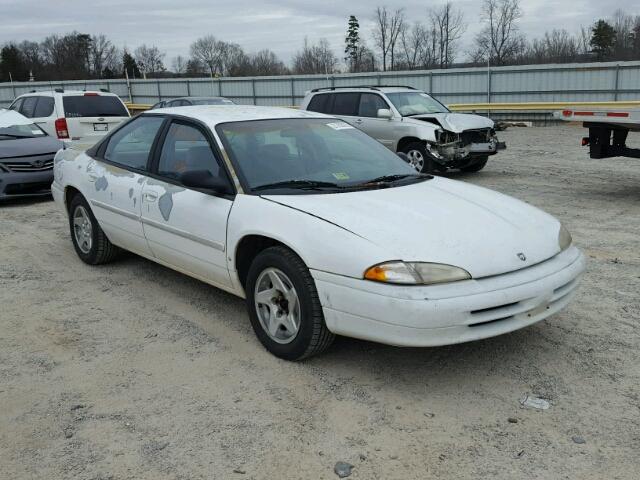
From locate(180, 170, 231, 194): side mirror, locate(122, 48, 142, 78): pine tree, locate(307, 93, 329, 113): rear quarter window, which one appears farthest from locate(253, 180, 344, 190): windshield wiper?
locate(122, 48, 142, 78): pine tree

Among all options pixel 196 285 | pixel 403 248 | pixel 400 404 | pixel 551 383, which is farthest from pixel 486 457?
pixel 196 285

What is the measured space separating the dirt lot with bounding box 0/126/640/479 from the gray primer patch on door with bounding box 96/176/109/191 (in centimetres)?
88

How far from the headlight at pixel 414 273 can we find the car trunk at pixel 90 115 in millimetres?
10555

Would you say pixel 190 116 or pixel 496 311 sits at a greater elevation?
pixel 190 116

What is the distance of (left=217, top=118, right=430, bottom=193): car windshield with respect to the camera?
166 inches

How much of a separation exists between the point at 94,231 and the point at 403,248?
3.53 metres

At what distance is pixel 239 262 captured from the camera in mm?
4121

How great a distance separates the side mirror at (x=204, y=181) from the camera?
4121 millimetres

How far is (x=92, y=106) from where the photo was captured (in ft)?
42.4

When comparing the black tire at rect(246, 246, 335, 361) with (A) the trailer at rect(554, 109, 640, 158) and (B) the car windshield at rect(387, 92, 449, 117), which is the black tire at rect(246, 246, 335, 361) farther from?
(B) the car windshield at rect(387, 92, 449, 117)

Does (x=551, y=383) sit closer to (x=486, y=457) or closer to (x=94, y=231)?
(x=486, y=457)

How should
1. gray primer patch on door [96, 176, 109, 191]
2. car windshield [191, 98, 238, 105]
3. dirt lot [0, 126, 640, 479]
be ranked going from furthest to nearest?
car windshield [191, 98, 238, 105], gray primer patch on door [96, 176, 109, 191], dirt lot [0, 126, 640, 479]

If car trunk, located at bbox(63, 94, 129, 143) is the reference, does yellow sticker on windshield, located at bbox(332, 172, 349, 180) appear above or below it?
below

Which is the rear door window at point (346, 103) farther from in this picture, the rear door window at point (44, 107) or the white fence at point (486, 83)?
the white fence at point (486, 83)
